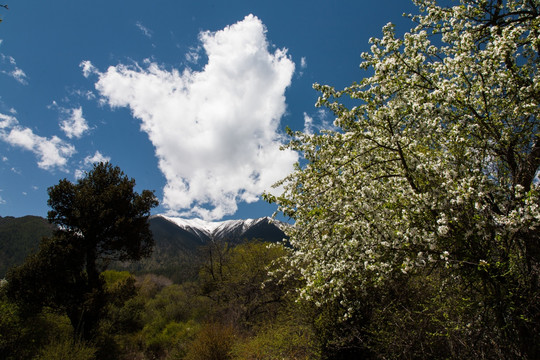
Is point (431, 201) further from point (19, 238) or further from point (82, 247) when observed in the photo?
point (19, 238)

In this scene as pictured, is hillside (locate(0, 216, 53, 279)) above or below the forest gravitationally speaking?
above

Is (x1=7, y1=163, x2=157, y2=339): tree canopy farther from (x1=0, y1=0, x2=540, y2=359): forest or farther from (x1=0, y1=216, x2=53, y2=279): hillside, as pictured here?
(x1=0, y1=216, x2=53, y2=279): hillside

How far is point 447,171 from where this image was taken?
14.8 feet

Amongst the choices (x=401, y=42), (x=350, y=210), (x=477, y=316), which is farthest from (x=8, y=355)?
(x=401, y=42)

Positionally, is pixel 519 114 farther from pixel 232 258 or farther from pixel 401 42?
pixel 232 258

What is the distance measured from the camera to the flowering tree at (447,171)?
14.5 feet

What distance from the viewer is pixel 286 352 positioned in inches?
416

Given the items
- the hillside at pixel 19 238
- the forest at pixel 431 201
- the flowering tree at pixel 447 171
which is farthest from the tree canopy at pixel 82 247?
the hillside at pixel 19 238

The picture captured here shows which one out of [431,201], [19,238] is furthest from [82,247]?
[19,238]

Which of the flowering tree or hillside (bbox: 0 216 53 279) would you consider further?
hillside (bbox: 0 216 53 279)

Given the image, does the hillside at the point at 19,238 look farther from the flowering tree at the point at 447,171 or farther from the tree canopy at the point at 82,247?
the flowering tree at the point at 447,171

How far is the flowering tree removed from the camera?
443cm

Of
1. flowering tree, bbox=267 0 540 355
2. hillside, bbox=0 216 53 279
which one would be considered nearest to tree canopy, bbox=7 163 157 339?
flowering tree, bbox=267 0 540 355

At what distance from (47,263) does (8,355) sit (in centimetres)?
471
